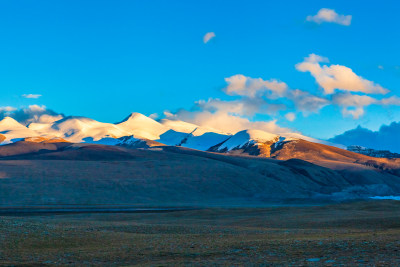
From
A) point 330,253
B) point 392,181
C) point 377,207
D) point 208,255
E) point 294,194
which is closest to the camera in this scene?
point 330,253

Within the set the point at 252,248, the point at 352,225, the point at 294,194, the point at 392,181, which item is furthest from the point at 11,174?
the point at 392,181

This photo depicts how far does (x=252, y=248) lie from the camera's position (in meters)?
22.7

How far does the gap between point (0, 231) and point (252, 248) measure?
640 inches

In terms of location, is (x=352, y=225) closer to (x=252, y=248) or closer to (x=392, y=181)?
(x=252, y=248)

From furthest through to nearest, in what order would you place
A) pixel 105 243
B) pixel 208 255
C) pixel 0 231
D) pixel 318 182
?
pixel 318 182 → pixel 0 231 → pixel 105 243 → pixel 208 255

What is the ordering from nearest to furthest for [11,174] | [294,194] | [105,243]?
[105,243] < [11,174] < [294,194]

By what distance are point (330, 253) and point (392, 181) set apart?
178562mm

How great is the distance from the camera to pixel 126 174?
126 meters

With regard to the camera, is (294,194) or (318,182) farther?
(318,182)

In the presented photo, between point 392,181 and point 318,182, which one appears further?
point 392,181

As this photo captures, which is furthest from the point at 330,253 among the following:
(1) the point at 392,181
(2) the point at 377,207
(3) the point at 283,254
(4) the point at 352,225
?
(1) the point at 392,181

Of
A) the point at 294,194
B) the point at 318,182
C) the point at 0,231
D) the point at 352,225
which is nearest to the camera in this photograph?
the point at 0,231

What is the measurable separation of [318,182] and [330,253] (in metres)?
138

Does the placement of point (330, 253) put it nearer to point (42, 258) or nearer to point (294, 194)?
point (42, 258)
